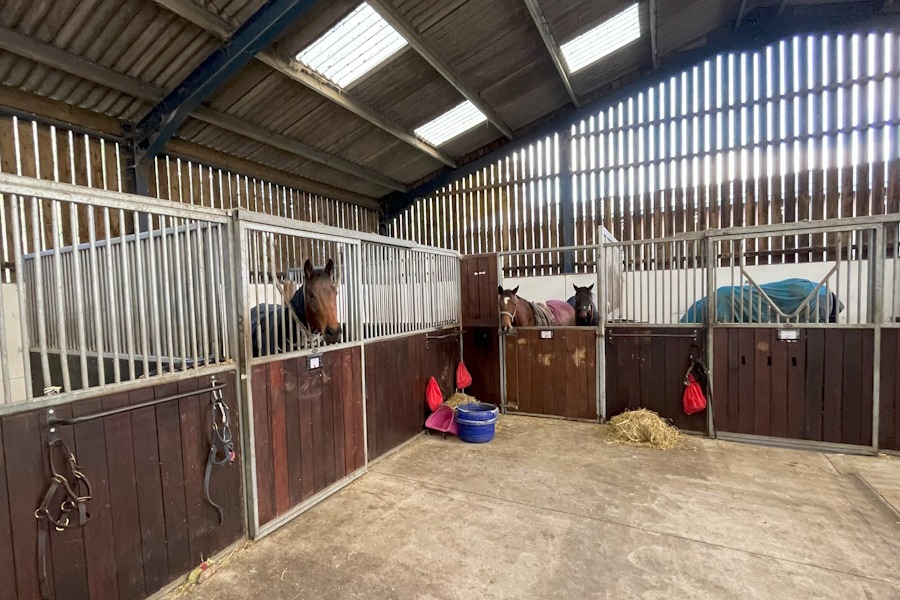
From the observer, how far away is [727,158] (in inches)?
240

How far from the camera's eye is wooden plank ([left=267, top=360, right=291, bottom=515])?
2.37m

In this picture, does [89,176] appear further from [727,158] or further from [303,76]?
[727,158]

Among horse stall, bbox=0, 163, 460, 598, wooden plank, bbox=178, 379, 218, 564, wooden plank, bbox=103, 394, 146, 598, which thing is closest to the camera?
horse stall, bbox=0, 163, 460, 598

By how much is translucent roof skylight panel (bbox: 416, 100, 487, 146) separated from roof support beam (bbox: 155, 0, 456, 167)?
0.15m

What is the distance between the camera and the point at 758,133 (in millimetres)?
5914

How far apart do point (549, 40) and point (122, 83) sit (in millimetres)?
4769

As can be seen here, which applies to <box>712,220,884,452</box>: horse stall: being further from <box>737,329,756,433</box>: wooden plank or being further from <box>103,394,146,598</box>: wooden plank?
<box>103,394,146,598</box>: wooden plank

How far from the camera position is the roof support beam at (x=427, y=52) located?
12.4 ft

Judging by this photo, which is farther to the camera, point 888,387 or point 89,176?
point 89,176

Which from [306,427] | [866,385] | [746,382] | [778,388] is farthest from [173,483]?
[866,385]

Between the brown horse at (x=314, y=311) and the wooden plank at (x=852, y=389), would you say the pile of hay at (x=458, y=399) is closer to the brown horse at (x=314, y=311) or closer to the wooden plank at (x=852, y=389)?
the brown horse at (x=314, y=311)

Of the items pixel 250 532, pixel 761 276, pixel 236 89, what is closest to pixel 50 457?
pixel 250 532

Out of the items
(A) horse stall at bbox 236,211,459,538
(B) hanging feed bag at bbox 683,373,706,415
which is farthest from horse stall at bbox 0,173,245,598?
(B) hanging feed bag at bbox 683,373,706,415

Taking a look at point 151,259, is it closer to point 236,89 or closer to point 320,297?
point 320,297
